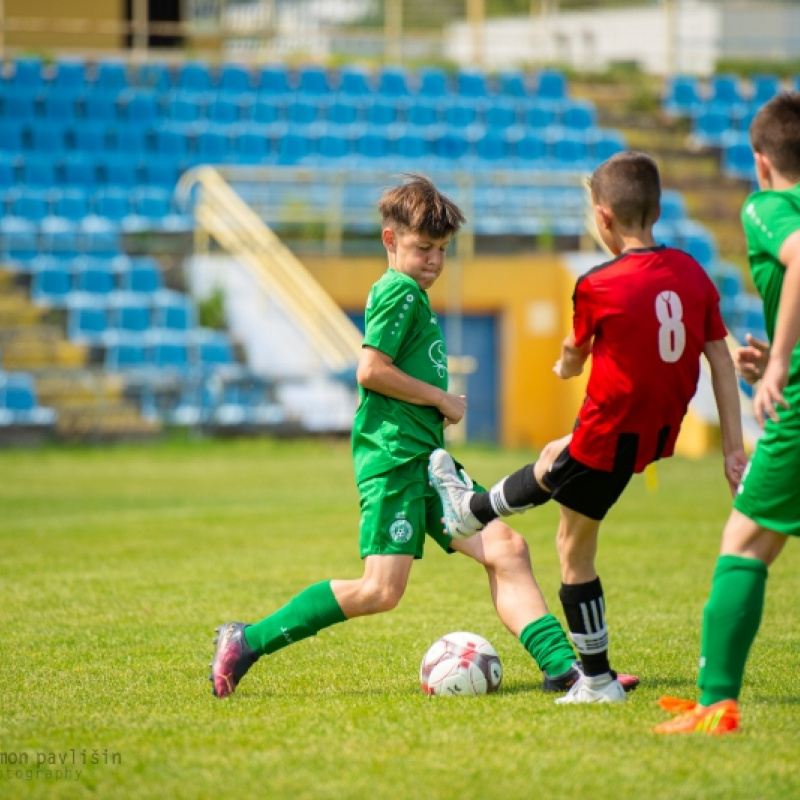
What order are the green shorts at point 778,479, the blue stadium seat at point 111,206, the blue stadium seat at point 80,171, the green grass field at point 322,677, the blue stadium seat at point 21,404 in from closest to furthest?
1. the green grass field at point 322,677
2. the green shorts at point 778,479
3. the blue stadium seat at point 21,404
4. the blue stadium seat at point 111,206
5. the blue stadium seat at point 80,171

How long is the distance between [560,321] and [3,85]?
1056cm

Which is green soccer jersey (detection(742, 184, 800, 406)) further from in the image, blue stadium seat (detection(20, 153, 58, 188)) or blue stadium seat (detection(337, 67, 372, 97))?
blue stadium seat (detection(337, 67, 372, 97))

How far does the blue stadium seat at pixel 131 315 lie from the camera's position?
61.7ft

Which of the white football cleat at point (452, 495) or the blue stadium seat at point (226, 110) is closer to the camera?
the white football cleat at point (452, 495)

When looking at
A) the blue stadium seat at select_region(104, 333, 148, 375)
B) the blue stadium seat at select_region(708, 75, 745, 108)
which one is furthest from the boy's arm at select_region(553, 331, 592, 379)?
the blue stadium seat at select_region(708, 75, 745, 108)

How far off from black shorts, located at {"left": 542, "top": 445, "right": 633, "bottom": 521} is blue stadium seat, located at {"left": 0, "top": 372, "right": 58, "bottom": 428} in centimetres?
1390

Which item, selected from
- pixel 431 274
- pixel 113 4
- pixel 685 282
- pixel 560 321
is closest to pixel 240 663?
pixel 431 274

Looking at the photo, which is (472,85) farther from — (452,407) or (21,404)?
(452,407)

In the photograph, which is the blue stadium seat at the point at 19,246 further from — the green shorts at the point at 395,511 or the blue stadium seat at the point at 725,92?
the green shorts at the point at 395,511

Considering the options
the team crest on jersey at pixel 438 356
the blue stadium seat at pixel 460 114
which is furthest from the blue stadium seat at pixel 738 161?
the team crest on jersey at pixel 438 356

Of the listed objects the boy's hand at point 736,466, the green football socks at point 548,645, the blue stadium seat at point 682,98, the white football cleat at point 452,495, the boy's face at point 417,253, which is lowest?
the green football socks at point 548,645

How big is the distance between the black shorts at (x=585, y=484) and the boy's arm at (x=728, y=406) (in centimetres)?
36

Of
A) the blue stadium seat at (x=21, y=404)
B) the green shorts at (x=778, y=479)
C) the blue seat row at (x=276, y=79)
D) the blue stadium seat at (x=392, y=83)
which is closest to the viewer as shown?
the green shorts at (x=778, y=479)

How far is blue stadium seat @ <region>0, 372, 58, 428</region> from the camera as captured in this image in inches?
684
